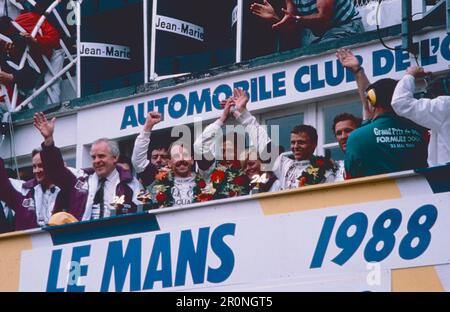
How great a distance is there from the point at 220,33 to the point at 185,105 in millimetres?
1258

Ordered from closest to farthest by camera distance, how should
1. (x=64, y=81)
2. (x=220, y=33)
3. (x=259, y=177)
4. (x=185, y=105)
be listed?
(x=259, y=177), (x=185, y=105), (x=220, y=33), (x=64, y=81)

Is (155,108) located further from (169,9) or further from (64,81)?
(64,81)

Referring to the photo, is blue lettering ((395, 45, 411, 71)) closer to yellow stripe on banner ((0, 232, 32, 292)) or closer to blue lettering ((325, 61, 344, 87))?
blue lettering ((325, 61, 344, 87))

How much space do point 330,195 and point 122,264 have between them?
217 centimetres

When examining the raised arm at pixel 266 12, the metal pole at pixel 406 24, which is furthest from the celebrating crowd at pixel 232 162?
the raised arm at pixel 266 12

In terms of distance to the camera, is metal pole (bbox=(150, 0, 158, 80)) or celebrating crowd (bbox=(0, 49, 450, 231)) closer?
celebrating crowd (bbox=(0, 49, 450, 231))

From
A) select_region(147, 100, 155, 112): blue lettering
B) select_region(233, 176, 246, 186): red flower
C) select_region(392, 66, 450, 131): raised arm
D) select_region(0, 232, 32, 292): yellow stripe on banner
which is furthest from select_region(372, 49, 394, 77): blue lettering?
select_region(0, 232, 32, 292): yellow stripe on banner

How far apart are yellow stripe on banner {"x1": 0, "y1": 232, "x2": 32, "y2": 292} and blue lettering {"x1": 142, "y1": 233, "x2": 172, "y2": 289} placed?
1.38m

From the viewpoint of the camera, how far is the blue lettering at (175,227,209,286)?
38.7ft

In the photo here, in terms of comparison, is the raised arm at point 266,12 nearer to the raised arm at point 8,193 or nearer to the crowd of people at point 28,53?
the raised arm at point 8,193

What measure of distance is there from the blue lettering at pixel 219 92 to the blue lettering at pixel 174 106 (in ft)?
1.38

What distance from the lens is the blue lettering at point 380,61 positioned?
12684 millimetres
